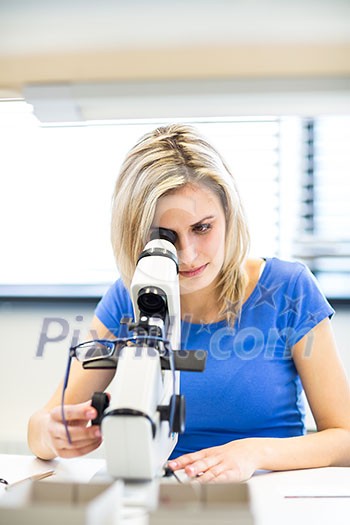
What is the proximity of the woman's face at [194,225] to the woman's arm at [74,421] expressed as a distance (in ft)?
0.96

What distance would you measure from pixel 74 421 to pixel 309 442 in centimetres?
52

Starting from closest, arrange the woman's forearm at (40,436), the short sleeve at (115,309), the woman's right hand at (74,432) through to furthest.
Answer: the woman's right hand at (74,432) < the woman's forearm at (40,436) < the short sleeve at (115,309)

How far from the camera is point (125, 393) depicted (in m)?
0.90

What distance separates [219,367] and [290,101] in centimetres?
75

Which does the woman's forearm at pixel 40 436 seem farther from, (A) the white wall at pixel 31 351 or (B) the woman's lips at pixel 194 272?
(A) the white wall at pixel 31 351

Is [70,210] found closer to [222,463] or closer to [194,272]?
[194,272]

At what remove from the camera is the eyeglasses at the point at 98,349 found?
3.22 feet

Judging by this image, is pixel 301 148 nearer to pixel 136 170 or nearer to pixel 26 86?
pixel 136 170

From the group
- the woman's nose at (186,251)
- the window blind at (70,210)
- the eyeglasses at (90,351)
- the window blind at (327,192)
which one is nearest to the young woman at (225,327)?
the woman's nose at (186,251)

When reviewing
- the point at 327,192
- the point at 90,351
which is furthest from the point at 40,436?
the point at 327,192

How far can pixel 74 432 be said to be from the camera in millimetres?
1140

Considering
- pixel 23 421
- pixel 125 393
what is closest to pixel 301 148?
pixel 23 421

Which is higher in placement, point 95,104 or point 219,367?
point 95,104

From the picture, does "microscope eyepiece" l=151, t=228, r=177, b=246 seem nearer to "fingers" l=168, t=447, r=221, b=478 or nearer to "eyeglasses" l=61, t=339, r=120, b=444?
"eyeglasses" l=61, t=339, r=120, b=444
